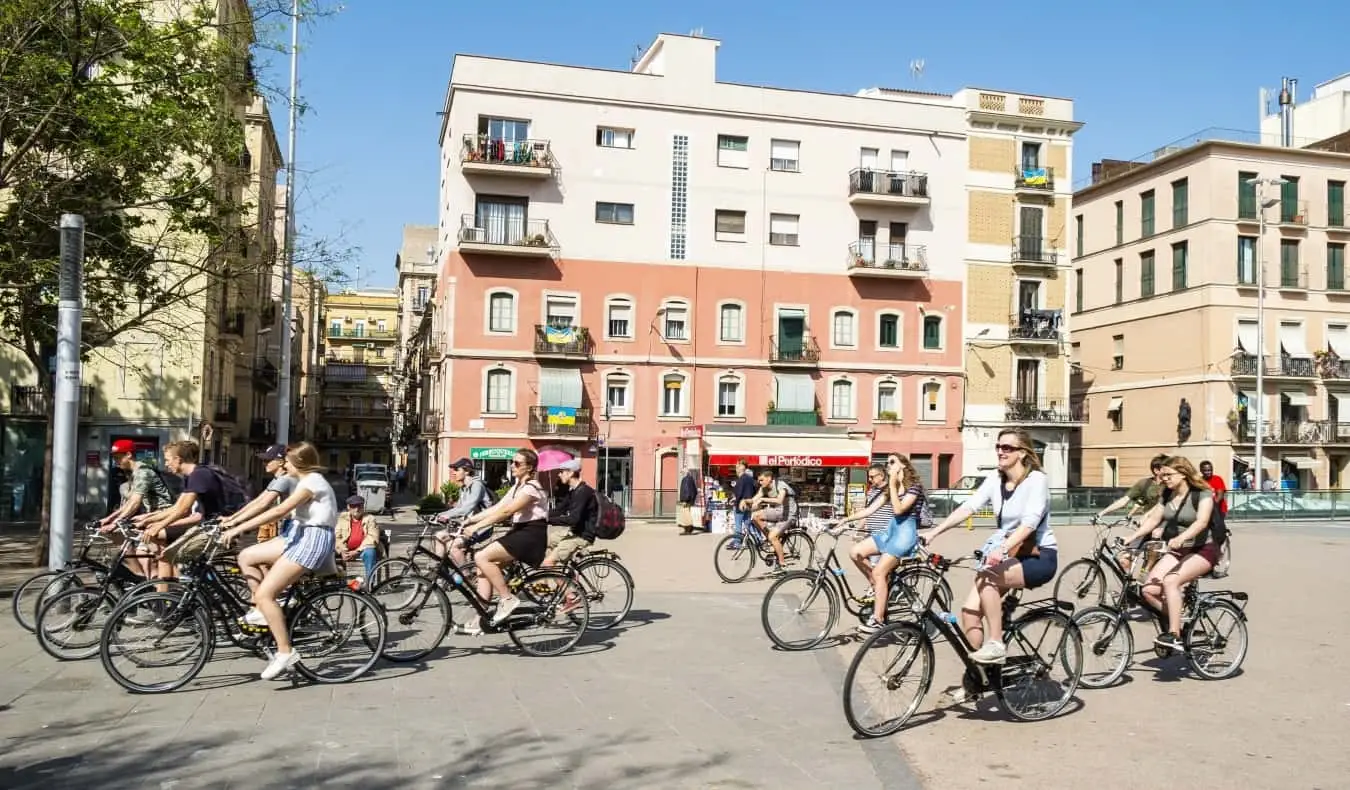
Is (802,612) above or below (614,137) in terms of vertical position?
below

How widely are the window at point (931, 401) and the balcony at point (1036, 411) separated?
9.38 feet

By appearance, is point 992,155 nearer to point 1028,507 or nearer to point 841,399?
point 841,399

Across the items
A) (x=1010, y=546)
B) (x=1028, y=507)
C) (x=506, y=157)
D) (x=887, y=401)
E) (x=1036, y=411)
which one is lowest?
(x=1010, y=546)

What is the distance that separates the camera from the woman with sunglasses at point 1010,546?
8.00 meters

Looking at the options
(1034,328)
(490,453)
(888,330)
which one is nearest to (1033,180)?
(1034,328)

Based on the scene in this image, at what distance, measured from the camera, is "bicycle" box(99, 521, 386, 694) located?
8.73 m

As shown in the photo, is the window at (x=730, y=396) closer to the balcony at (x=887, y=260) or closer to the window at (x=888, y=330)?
the window at (x=888, y=330)

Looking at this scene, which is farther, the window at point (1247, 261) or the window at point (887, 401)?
the window at point (1247, 261)

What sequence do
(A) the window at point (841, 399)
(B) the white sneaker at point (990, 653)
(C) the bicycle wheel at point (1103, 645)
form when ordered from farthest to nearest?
(A) the window at point (841, 399) < (C) the bicycle wheel at point (1103, 645) < (B) the white sneaker at point (990, 653)

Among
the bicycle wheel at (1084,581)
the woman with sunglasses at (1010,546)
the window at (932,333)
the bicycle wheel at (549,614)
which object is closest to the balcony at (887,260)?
the window at (932,333)

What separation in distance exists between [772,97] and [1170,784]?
1605 inches

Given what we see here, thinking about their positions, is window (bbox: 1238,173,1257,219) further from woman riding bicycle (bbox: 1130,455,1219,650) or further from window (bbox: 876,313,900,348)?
woman riding bicycle (bbox: 1130,455,1219,650)

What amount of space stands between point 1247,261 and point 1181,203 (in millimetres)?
3724

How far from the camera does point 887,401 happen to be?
4575cm
